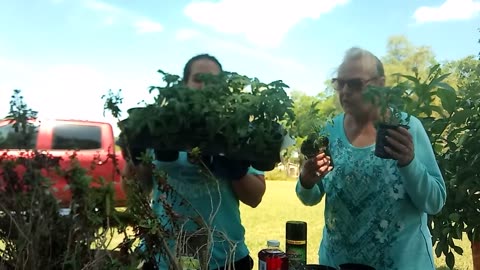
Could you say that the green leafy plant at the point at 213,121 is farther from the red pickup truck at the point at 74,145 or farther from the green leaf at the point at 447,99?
the green leaf at the point at 447,99

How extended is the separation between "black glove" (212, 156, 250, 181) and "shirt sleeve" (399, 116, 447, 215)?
1.08 feet

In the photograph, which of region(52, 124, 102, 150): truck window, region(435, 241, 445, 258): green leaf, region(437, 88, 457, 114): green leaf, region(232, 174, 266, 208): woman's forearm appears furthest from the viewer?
region(435, 241, 445, 258): green leaf

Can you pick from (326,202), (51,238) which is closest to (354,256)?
(326,202)

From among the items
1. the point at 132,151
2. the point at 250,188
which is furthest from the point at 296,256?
the point at 132,151

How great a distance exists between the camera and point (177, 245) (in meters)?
0.91

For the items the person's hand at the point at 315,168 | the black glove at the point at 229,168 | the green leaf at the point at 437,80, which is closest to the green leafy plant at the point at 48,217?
the black glove at the point at 229,168

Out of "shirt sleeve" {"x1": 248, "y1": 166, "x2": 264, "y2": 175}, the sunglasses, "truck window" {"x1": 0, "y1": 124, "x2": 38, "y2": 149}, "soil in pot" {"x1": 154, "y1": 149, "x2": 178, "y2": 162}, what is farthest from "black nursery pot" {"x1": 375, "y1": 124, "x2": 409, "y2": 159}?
"truck window" {"x1": 0, "y1": 124, "x2": 38, "y2": 149}

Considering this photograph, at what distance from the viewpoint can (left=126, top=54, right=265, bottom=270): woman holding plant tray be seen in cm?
97

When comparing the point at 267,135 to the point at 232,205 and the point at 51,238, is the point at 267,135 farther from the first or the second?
the point at 51,238

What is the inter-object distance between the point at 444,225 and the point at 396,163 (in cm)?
82

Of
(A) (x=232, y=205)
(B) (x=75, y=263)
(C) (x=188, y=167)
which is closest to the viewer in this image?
(B) (x=75, y=263)

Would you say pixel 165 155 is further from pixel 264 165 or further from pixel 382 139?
pixel 382 139

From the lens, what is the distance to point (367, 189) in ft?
3.70

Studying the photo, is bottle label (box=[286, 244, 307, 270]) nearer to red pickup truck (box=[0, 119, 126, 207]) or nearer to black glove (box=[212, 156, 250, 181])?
black glove (box=[212, 156, 250, 181])
